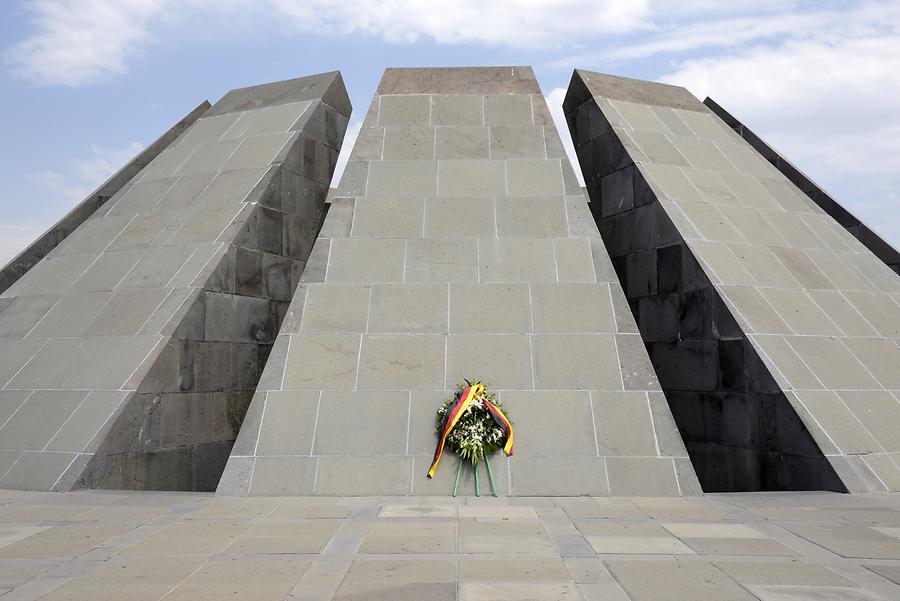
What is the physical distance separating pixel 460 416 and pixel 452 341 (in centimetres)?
157

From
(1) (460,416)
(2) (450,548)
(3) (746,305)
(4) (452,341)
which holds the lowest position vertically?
(2) (450,548)

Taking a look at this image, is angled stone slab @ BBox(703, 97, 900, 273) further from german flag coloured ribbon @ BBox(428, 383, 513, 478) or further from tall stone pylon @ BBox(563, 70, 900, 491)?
german flag coloured ribbon @ BBox(428, 383, 513, 478)

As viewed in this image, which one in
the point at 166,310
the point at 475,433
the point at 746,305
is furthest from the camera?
the point at 166,310

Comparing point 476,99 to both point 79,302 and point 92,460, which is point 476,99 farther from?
point 92,460

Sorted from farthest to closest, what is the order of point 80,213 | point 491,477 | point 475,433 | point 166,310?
point 80,213, point 166,310, point 475,433, point 491,477

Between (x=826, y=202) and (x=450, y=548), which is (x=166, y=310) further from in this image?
(x=826, y=202)

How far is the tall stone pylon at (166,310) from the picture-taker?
1043 cm

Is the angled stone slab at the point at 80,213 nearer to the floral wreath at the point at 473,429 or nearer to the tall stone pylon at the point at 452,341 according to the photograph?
the tall stone pylon at the point at 452,341

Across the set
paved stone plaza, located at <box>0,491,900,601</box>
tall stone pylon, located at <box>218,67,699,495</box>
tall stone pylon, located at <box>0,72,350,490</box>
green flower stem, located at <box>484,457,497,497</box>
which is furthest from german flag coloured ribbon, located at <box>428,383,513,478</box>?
tall stone pylon, located at <box>0,72,350,490</box>

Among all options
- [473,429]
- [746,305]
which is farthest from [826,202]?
[473,429]

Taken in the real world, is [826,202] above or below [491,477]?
above

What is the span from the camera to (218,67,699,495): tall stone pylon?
9859 mm

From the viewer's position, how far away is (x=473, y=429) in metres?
10.0

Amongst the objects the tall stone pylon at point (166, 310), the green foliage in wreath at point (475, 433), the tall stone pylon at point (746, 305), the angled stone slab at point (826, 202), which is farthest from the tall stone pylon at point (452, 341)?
the angled stone slab at point (826, 202)
